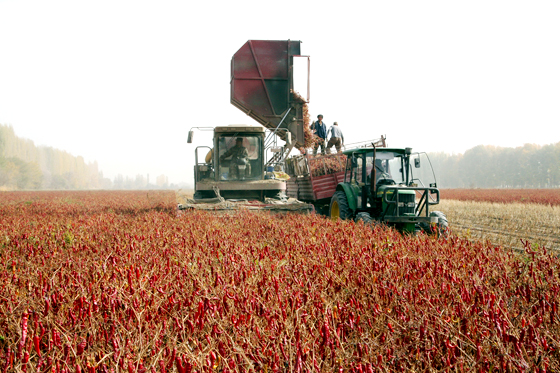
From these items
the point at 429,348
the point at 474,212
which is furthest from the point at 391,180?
the point at 474,212

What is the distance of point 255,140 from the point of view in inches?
443

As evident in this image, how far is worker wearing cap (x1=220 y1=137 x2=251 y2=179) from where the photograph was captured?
1114 cm

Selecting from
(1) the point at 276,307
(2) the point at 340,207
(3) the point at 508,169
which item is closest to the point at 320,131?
(2) the point at 340,207

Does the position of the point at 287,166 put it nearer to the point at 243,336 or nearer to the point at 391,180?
the point at 391,180

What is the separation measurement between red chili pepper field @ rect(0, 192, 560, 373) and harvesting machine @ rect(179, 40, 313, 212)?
4751 millimetres

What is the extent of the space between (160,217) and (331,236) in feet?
13.2

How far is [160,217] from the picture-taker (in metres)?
8.41

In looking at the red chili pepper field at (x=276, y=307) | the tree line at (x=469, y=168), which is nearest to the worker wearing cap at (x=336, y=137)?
the red chili pepper field at (x=276, y=307)

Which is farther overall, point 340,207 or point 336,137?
point 336,137

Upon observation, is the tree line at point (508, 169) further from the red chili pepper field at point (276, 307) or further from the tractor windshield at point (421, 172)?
the red chili pepper field at point (276, 307)

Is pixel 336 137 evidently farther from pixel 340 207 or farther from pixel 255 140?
pixel 340 207

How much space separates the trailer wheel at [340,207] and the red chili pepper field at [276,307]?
3194 millimetres

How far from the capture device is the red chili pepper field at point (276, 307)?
209cm

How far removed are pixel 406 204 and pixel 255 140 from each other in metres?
4.78
